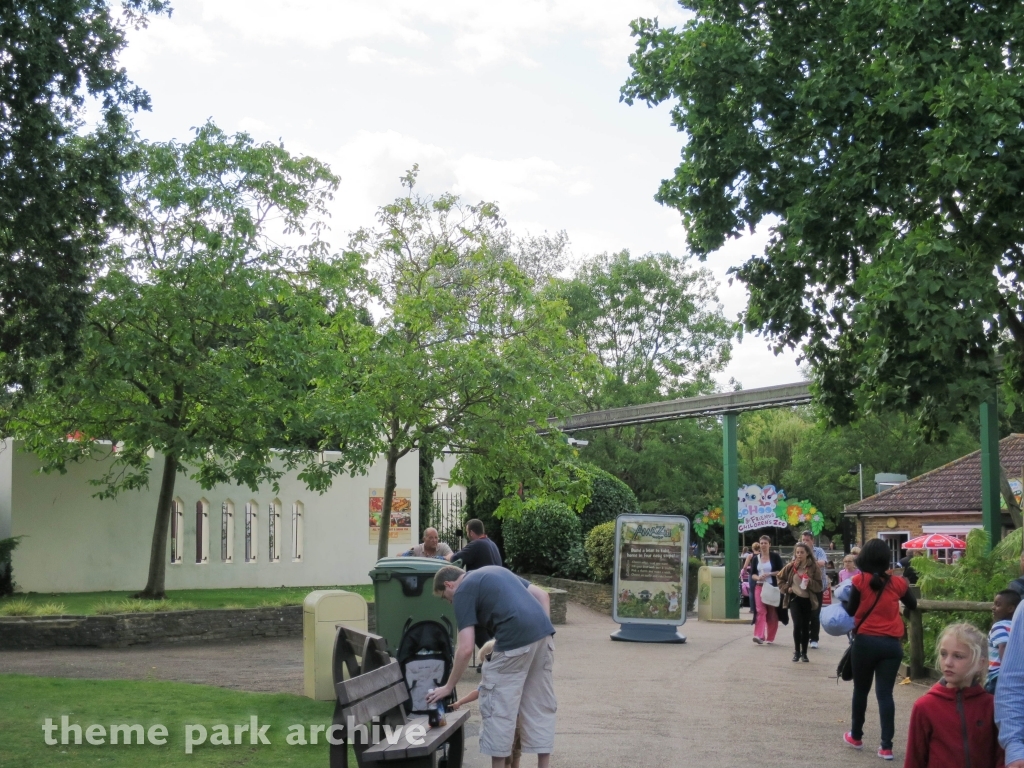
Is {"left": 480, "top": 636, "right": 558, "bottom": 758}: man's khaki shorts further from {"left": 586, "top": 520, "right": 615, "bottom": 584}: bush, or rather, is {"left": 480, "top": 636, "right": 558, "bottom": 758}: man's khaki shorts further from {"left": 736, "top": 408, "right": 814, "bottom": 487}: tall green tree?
{"left": 736, "top": 408, "right": 814, "bottom": 487}: tall green tree

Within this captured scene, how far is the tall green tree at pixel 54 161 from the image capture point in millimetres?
12781

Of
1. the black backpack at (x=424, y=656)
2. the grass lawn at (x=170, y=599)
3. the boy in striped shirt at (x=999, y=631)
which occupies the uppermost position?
the boy in striped shirt at (x=999, y=631)

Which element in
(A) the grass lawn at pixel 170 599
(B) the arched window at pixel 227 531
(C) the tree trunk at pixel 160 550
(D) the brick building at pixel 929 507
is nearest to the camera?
(A) the grass lawn at pixel 170 599

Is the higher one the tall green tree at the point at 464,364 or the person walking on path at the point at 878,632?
the tall green tree at the point at 464,364

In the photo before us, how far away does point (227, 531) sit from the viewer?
1010 inches

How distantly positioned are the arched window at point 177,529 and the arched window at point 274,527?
2.33 meters

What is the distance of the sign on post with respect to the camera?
19578 millimetres

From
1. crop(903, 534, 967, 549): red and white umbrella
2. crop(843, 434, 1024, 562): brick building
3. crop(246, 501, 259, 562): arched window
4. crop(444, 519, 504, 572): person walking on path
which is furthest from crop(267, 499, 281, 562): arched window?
crop(843, 434, 1024, 562): brick building

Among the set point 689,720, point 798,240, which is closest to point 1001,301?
point 798,240

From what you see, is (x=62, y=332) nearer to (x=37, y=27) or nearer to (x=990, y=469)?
(x=37, y=27)

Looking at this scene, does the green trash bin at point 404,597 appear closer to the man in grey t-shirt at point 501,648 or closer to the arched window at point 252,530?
the man in grey t-shirt at point 501,648

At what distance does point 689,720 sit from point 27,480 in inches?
624

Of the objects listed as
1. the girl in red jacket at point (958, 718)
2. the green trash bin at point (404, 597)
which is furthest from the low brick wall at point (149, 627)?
the girl in red jacket at point (958, 718)

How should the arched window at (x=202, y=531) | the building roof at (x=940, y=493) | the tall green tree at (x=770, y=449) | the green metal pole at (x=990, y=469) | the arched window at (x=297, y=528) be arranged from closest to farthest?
the green metal pole at (x=990, y=469), the arched window at (x=202, y=531), the arched window at (x=297, y=528), the building roof at (x=940, y=493), the tall green tree at (x=770, y=449)
